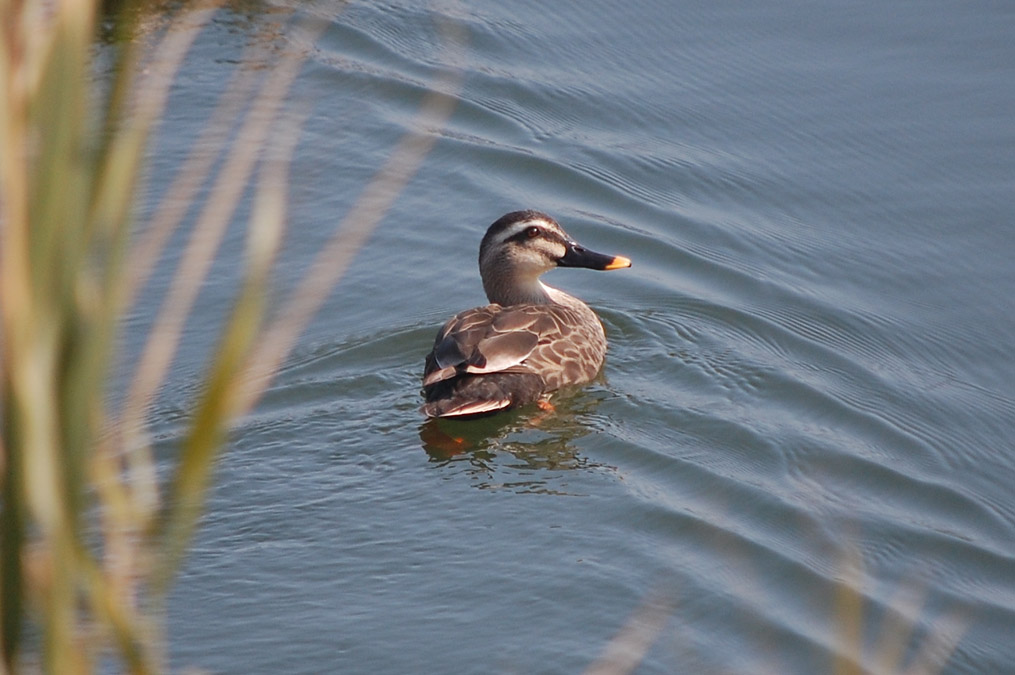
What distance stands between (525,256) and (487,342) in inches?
41.3

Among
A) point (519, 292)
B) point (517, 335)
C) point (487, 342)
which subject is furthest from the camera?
point (519, 292)

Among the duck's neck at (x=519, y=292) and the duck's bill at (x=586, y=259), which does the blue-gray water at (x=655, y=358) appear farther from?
the duck's bill at (x=586, y=259)

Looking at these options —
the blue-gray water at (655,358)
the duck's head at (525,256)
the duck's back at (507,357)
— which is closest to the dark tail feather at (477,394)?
the duck's back at (507,357)

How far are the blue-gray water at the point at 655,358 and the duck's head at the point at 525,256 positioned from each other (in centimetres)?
36

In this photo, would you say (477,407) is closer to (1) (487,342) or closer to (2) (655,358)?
(1) (487,342)

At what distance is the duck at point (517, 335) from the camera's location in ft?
23.2

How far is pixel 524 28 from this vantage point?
11.1 m

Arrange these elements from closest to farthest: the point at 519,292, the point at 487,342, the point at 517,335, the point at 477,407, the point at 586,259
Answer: the point at 477,407 → the point at 487,342 → the point at 517,335 → the point at 586,259 → the point at 519,292

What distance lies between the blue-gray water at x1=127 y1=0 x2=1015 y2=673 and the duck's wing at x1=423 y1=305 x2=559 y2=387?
1.05 ft

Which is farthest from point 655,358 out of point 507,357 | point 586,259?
point 507,357

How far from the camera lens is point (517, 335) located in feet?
24.3

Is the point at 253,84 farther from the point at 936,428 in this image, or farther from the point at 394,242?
the point at 936,428

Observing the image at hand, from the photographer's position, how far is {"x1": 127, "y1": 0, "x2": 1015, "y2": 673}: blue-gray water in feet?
17.8

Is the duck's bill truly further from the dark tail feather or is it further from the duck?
the dark tail feather
